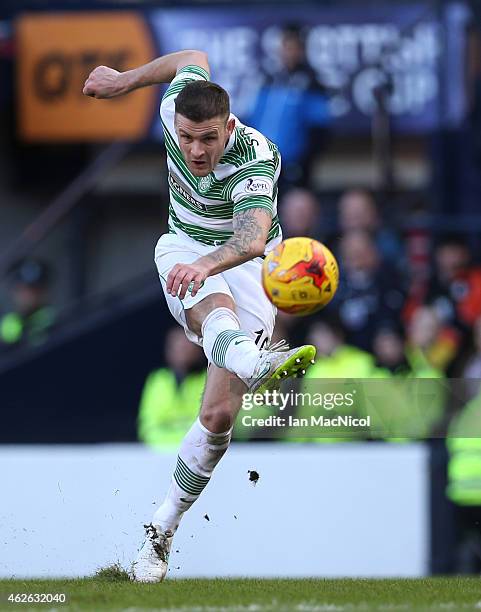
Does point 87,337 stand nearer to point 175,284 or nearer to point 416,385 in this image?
point 416,385

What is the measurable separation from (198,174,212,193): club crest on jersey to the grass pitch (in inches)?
78.8

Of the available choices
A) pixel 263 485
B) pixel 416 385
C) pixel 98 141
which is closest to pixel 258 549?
pixel 263 485

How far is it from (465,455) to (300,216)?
11.1ft

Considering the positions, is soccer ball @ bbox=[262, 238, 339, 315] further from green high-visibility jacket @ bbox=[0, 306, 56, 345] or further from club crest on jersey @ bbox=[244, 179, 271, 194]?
green high-visibility jacket @ bbox=[0, 306, 56, 345]

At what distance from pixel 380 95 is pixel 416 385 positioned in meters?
4.89

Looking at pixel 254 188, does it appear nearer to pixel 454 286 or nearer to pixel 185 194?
pixel 185 194

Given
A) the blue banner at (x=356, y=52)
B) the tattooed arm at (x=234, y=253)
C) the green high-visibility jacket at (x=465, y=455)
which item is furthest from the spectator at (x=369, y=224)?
the tattooed arm at (x=234, y=253)

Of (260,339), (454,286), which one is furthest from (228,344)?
(454,286)

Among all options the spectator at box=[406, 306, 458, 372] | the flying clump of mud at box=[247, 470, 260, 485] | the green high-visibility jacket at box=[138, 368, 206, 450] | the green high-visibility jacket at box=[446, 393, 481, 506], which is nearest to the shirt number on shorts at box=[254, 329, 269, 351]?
the flying clump of mud at box=[247, 470, 260, 485]

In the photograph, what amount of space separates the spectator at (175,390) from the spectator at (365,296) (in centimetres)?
130

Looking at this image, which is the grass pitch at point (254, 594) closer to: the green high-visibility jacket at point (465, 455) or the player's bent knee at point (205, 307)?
the green high-visibility jacket at point (465, 455)

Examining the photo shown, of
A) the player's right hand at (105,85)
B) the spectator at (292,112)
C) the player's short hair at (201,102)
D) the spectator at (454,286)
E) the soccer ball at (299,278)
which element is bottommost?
the spectator at (454,286)

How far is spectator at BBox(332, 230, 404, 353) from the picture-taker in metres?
11.9

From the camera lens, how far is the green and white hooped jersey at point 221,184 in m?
7.20
